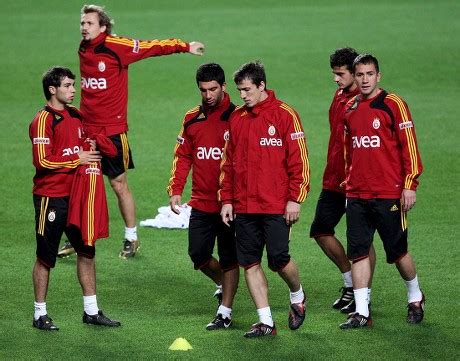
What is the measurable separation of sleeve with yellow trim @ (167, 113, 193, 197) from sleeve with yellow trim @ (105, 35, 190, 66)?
2.47 meters

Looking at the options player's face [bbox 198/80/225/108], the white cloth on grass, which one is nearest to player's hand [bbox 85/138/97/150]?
player's face [bbox 198/80/225/108]

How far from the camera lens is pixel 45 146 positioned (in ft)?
29.9

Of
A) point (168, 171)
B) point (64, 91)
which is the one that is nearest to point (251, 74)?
point (64, 91)

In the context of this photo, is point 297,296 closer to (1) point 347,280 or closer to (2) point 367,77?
(1) point 347,280

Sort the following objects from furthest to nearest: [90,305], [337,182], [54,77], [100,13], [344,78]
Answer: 1. [100,13]
2. [337,182]
3. [344,78]
4. [90,305]
5. [54,77]

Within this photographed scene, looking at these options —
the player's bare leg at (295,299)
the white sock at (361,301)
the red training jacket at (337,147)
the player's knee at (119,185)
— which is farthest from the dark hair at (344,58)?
the player's knee at (119,185)

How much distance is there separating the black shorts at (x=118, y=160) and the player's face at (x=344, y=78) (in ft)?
9.49

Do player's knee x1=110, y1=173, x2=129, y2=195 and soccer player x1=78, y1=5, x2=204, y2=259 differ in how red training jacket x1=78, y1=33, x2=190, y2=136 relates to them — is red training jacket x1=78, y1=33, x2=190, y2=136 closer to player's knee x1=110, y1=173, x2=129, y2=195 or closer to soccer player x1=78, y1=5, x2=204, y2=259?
soccer player x1=78, y1=5, x2=204, y2=259

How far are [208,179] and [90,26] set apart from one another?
2980 millimetres

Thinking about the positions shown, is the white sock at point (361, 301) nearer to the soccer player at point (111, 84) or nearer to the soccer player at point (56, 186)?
the soccer player at point (56, 186)

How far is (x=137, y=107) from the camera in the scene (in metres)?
18.4

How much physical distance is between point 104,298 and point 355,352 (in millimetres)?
2589

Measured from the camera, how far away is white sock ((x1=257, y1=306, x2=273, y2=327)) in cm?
895

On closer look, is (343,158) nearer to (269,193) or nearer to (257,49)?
(269,193)
